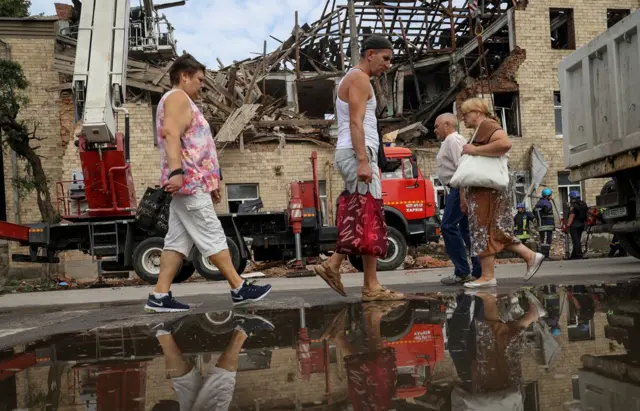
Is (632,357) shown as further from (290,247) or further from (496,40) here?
(496,40)

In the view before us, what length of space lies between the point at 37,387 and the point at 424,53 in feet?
76.7

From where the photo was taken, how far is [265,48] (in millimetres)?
22984

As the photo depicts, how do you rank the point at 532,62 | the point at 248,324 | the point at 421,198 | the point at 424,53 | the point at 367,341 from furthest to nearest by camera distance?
the point at 424,53 < the point at 532,62 < the point at 421,198 < the point at 248,324 < the point at 367,341

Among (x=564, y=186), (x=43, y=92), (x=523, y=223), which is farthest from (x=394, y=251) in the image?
(x=43, y=92)

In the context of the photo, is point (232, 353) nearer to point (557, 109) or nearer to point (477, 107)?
point (477, 107)

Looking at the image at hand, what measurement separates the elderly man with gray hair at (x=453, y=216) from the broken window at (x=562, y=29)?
62.7ft

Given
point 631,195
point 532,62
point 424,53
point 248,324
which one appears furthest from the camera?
point 424,53

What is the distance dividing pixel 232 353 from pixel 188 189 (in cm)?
192

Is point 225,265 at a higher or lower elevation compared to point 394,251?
higher

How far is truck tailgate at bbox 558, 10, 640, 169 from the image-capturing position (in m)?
7.92

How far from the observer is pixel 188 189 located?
457cm

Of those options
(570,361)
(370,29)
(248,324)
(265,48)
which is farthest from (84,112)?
(370,29)

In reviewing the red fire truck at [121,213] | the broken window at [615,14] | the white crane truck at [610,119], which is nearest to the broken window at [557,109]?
the broken window at [615,14]

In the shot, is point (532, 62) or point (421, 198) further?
point (532, 62)
